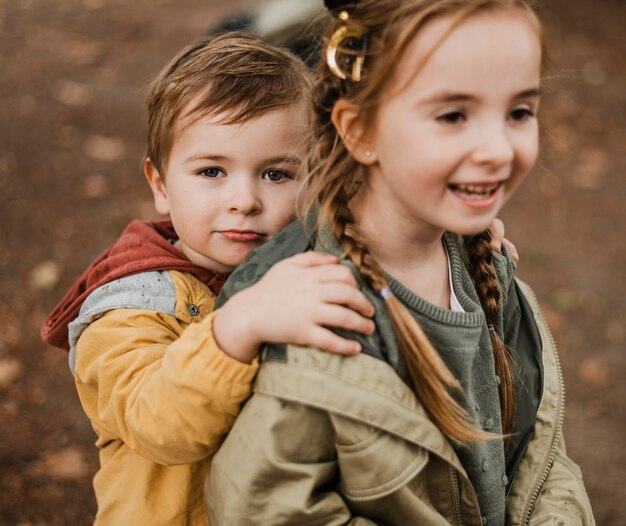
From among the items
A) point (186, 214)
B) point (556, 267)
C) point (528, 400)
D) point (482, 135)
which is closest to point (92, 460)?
point (186, 214)

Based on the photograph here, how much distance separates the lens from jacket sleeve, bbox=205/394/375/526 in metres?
1.63

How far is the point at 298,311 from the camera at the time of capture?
1.61 meters

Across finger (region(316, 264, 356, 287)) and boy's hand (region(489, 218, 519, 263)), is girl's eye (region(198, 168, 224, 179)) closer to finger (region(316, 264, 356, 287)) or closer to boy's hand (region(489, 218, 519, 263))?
finger (region(316, 264, 356, 287))

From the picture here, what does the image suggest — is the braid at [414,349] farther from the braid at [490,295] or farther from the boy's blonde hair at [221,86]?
the boy's blonde hair at [221,86]

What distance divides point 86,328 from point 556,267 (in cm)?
381

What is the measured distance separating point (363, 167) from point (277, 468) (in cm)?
75

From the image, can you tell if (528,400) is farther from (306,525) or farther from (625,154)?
(625,154)

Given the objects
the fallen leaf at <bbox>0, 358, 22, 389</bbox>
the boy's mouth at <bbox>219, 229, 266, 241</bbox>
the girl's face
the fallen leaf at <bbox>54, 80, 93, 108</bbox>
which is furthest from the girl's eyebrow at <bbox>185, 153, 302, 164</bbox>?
the fallen leaf at <bbox>54, 80, 93, 108</bbox>

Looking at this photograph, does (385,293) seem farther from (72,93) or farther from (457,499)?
(72,93)

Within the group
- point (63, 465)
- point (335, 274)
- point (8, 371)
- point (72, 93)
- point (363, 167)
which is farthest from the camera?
point (72, 93)

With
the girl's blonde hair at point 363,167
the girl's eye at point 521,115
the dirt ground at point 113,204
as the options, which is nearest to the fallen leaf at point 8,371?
the dirt ground at point 113,204

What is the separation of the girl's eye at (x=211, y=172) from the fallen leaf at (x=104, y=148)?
151 inches

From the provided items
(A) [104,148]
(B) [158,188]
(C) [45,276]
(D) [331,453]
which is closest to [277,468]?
(D) [331,453]

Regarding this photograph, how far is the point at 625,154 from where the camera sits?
6.25 m
